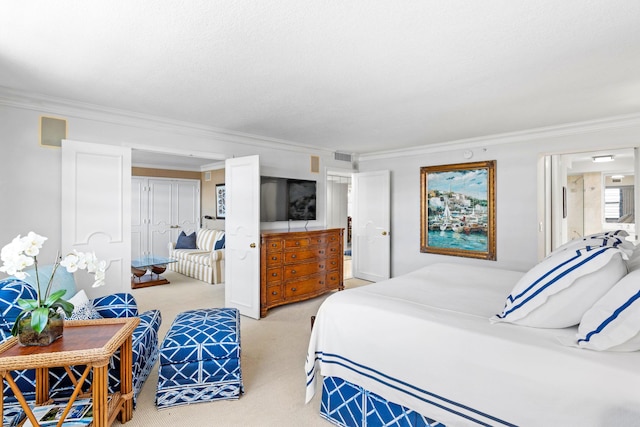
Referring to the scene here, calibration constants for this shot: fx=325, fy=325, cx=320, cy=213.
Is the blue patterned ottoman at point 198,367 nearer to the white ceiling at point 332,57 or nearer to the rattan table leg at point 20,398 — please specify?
the rattan table leg at point 20,398

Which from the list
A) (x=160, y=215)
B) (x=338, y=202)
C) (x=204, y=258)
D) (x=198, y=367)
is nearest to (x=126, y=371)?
(x=198, y=367)

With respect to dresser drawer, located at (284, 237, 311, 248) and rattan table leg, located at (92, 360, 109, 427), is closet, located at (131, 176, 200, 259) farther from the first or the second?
rattan table leg, located at (92, 360, 109, 427)

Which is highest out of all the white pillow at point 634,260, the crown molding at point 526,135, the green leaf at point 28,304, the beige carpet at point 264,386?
the crown molding at point 526,135

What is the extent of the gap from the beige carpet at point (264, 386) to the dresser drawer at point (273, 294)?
162 mm

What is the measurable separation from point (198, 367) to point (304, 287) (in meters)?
2.49

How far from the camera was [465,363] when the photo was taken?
4.94 feet

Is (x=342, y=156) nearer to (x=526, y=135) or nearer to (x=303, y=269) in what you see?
A: (x=303, y=269)

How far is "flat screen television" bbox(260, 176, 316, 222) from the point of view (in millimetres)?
4719

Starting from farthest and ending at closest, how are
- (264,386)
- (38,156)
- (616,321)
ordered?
(38,156) → (264,386) → (616,321)

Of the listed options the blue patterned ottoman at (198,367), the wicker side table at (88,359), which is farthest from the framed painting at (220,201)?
the wicker side table at (88,359)

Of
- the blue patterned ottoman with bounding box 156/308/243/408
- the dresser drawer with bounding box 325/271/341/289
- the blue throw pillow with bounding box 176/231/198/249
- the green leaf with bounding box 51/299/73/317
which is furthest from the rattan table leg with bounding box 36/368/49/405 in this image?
the blue throw pillow with bounding box 176/231/198/249

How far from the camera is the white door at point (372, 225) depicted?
575 cm

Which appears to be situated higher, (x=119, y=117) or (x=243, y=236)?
(x=119, y=117)

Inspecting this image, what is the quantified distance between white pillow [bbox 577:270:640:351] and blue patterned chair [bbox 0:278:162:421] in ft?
8.53
